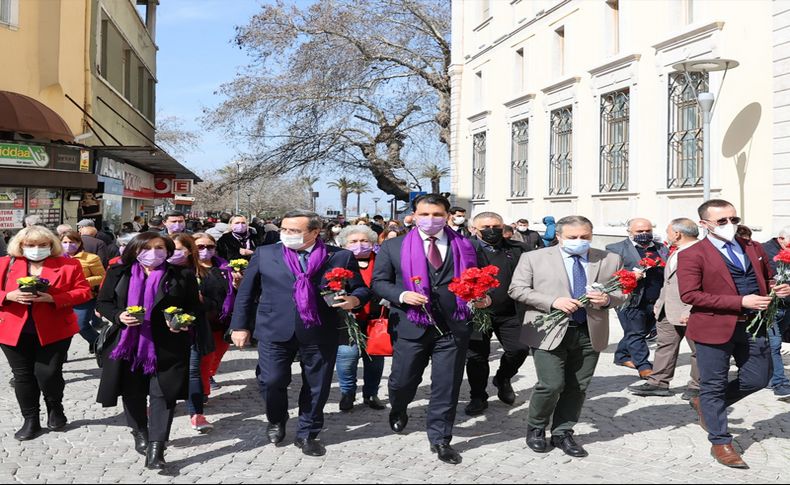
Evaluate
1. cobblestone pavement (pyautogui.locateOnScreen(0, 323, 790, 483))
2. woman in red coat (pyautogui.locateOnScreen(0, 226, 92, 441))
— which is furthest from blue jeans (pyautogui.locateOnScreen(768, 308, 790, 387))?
woman in red coat (pyautogui.locateOnScreen(0, 226, 92, 441))

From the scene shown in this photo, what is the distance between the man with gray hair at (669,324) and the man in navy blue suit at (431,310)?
2725 millimetres

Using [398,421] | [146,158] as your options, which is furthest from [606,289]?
[146,158]

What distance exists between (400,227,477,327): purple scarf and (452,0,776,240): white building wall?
9360 millimetres

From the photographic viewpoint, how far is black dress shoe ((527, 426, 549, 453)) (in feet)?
19.5

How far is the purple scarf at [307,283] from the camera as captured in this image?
5.86 metres

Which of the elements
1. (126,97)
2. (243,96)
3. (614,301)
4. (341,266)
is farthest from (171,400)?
Answer: (243,96)

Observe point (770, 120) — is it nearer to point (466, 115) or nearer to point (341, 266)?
point (341, 266)

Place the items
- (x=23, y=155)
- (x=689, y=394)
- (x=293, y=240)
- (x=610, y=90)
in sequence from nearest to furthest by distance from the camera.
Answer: (x=293, y=240), (x=689, y=394), (x=23, y=155), (x=610, y=90)

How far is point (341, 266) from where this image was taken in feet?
20.1

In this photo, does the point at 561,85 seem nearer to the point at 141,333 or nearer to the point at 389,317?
the point at 389,317

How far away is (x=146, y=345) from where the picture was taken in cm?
561

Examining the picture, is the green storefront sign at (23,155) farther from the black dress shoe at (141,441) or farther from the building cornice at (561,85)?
the building cornice at (561,85)

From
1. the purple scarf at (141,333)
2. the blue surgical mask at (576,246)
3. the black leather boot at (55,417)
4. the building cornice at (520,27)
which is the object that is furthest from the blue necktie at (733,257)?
the building cornice at (520,27)

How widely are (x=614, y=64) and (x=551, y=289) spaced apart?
14.2 m
